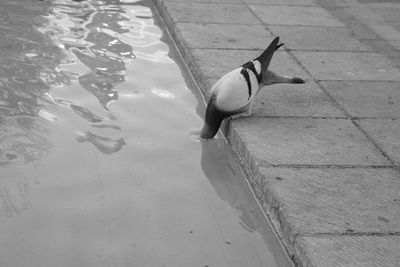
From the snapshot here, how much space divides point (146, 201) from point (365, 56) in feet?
10.0

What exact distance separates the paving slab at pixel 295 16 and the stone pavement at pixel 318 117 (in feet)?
0.04

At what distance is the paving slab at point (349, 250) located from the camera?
338cm

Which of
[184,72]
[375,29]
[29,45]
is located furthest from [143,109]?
[375,29]

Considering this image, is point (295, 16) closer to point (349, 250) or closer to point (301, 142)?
point (301, 142)

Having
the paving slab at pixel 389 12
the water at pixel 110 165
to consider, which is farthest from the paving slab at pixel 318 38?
the water at pixel 110 165

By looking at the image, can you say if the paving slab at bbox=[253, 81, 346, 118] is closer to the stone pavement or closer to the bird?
the stone pavement

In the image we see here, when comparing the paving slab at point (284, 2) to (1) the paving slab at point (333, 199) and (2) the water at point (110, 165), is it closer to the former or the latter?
(2) the water at point (110, 165)

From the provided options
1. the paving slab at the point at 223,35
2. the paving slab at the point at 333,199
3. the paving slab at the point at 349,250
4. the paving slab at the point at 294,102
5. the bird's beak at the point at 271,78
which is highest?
the bird's beak at the point at 271,78

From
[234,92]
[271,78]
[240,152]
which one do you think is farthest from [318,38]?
[240,152]

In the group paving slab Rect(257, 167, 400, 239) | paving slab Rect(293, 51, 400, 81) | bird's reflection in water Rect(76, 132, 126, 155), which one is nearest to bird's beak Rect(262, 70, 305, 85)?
paving slab Rect(293, 51, 400, 81)

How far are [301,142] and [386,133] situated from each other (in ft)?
2.11

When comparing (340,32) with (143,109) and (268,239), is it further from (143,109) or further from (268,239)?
(268,239)

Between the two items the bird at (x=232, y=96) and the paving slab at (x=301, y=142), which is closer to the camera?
the paving slab at (x=301, y=142)

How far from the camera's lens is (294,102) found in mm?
5262
